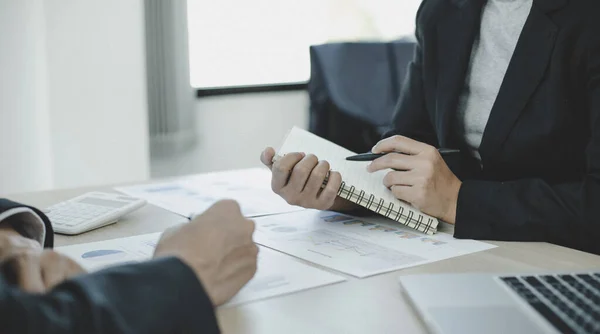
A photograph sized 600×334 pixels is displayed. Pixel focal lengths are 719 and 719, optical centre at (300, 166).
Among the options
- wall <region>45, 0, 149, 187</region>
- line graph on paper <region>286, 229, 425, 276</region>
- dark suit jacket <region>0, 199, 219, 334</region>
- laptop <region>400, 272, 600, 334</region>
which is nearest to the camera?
dark suit jacket <region>0, 199, 219, 334</region>

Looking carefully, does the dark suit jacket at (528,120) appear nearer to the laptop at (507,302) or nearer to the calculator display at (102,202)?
the laptop at (507,302)

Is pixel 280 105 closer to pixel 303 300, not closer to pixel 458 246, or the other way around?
pixel 458 246

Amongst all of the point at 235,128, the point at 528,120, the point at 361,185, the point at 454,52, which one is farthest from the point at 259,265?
the point at 235,128

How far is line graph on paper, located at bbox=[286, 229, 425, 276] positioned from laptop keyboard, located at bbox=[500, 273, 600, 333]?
0.20 m

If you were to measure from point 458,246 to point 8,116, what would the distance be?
2.03 m

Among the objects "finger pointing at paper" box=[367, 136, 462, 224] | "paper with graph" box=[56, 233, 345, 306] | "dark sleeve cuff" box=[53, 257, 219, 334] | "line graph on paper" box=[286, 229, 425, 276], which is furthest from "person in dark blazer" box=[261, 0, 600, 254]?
"dark sleeve cuff" box=[53, 257, 219, 334]

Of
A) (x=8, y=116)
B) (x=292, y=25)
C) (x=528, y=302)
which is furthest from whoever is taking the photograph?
(x=292, y=25)

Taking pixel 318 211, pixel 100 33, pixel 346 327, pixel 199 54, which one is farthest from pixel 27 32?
pixel 346 327

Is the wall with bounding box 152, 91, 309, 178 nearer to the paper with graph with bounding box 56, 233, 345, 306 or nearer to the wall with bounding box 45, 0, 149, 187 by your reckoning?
the wall with bounding box 45, 0, 149, 187

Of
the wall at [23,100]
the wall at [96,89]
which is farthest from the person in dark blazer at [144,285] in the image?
the wall at [96,89]

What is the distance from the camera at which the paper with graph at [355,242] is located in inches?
38.4

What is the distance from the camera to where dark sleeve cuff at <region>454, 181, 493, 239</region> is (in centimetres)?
112

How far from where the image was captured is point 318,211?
4.28 feet

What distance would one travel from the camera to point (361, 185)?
118cm
